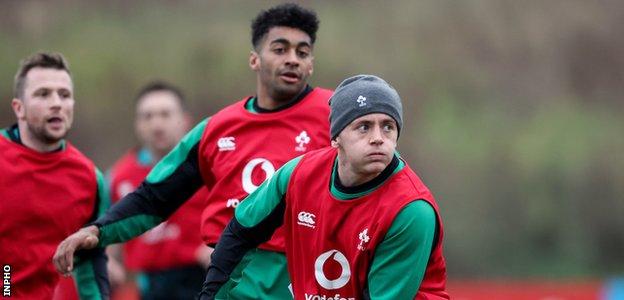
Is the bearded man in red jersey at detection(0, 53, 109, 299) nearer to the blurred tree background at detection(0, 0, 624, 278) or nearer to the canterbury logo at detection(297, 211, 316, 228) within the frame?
the canterbury logo at detection(297, 211, 316, 228)

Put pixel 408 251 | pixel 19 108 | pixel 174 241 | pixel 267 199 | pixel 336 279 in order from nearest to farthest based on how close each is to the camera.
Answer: pixel 408 251 → pixel 336 279 → pixel 267 199 → pixel 19 108 → pixel 174 241

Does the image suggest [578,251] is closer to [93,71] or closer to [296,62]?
[93,71]

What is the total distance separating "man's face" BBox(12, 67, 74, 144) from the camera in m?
5.84

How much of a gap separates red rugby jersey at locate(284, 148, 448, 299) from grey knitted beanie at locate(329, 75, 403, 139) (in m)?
0.25

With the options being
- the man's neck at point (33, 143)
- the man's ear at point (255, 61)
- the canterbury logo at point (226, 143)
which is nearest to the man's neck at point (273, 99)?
the man's ear at point (255, 61)

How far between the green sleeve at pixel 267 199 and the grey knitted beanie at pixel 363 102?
34 centimetres

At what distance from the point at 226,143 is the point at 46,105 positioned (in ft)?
3.22

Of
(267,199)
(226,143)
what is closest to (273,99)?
(226,143)

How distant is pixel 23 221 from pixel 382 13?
9149 mm

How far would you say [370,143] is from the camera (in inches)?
174

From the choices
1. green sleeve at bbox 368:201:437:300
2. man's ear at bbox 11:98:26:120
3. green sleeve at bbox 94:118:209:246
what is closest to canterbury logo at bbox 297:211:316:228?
green sleeve at bbox 368:201:437:300

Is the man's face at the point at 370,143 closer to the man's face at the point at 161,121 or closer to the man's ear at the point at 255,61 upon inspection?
the man's ear at the point at 255,61

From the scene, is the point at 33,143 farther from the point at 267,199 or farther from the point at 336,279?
the point at 336,279

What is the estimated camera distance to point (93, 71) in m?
14.0
